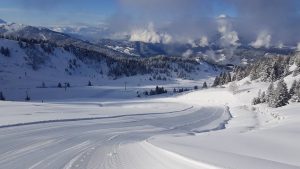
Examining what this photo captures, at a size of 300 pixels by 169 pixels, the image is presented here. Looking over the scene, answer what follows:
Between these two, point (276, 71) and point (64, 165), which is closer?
point (64, 165)

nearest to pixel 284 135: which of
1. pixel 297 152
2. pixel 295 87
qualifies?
pixel 297 152

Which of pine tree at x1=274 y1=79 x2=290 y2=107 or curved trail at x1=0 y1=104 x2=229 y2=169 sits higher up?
pine tree at x1=274 y1=79 x2=290 y2=107

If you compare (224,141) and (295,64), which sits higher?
(295,64)

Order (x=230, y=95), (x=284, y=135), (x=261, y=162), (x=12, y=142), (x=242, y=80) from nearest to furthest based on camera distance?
(x=261, y=162), (x=12, y=142), (x=284, y=135), (x=230, y=95), (x=242, y=80)

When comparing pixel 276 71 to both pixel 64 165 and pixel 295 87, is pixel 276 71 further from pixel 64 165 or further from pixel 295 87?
pixel 64 165

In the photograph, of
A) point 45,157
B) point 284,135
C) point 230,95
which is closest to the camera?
point 45,157

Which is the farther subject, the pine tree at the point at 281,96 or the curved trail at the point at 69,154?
the pine tree at the point at 281,96

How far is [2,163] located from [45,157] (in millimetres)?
2841

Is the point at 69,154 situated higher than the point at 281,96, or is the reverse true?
the point at 281,96

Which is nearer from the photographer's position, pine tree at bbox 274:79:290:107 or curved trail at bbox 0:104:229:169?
curved trail at bbox 0:104:229:169

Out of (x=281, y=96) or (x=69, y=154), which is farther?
(x=281, y=96)

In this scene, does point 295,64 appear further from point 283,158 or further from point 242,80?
point 283,158

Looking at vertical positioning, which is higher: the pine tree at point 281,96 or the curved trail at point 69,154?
the pine tree at point 281,96

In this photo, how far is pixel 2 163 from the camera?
20.0 meters
